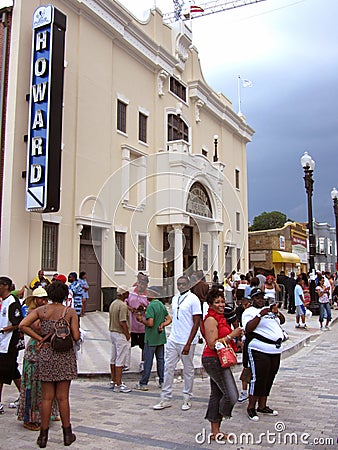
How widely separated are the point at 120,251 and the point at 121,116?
214 inches

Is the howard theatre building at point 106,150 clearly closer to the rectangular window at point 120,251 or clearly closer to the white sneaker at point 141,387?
the rectangular window at point 120,251

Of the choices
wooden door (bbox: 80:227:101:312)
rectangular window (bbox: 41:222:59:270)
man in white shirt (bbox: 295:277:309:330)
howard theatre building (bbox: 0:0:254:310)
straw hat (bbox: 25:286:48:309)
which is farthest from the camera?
wooden door (bbox: 80:227:101:312)

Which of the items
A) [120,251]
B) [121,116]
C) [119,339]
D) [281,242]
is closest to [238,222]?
[281,242]

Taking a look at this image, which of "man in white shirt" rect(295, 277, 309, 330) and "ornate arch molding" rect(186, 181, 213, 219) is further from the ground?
"ornate arch molding" rect(186, 181, 213, 219)

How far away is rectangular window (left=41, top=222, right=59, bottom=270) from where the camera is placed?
1412 centimetres

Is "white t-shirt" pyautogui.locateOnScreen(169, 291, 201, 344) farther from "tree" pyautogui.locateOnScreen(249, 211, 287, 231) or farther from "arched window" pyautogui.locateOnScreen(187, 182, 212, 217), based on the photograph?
"tree" pyautogui.locateOnScreen(249, 211, 287, 231)

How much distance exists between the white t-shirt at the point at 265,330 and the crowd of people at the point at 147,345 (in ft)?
0.04

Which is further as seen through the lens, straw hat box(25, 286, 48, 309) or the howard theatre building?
the howard theatre building

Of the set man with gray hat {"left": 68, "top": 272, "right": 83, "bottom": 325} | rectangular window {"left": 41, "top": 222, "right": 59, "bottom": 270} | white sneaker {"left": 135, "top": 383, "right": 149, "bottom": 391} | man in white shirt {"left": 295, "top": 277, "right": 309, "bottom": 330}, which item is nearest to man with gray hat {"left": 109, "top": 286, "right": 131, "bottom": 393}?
white sneaker {"left": 135, "top": 383, "right": 149, "bottom": 391}

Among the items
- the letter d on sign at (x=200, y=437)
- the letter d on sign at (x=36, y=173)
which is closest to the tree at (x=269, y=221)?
the letter d on sign at (x=36, y=173)

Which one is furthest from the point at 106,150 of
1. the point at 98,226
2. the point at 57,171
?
the point at 57,171

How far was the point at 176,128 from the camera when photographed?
74.0 feet

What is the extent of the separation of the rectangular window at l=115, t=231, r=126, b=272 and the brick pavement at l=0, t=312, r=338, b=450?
10016 mm

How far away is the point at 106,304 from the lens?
53.8 ft
